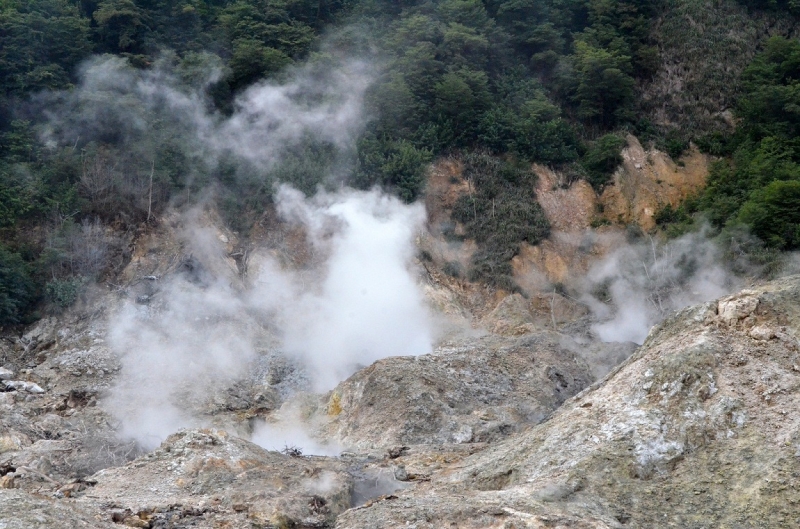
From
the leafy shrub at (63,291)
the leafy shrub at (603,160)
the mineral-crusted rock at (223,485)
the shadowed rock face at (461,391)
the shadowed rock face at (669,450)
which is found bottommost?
the leafy shrub at (63,291)

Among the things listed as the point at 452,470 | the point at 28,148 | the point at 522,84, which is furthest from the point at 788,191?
the point at 28,148

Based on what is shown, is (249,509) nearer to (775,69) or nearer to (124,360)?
(124,360)

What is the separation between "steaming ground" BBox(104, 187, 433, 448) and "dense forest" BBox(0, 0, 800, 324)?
157 cm

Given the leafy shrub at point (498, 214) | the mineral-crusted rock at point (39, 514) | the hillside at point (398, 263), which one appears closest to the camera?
the mineral-crusted rock at point (39, 514)

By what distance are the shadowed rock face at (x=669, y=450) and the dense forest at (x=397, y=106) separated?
38.5ft

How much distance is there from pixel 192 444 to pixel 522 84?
2213 cm

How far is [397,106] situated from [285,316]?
951cm

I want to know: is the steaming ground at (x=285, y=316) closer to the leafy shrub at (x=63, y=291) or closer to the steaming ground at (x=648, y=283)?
the leafy shrub at (x=63, y=291)

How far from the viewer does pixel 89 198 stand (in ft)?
95.6

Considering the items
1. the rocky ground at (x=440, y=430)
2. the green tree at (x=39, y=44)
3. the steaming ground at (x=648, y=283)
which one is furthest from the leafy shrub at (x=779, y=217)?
the green tree at (x=39, y=44)

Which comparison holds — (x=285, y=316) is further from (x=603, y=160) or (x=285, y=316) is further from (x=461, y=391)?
(x=603, y=160)

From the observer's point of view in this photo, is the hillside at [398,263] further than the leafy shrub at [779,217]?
No

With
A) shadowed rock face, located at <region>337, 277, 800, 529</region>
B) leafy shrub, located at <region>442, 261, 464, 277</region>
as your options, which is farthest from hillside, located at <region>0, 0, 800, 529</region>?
leafy shrub, located at <region>442, 261, 464, 277</region>

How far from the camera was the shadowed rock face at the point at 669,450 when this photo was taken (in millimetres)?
13250
